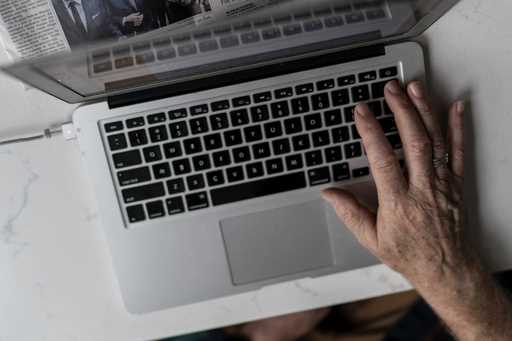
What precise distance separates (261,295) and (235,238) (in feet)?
0.38

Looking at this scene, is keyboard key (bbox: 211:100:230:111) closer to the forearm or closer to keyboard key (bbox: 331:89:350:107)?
keyboard key (bbox: 331:89:350:107)

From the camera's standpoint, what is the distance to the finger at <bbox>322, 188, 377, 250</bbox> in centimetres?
57

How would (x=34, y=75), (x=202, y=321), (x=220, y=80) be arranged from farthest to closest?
(x=202, y=321)
(x=220, y=80)
(x=34, y=75)

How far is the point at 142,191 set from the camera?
564mm

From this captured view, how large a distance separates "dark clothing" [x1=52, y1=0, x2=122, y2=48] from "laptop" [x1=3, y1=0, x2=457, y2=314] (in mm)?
63

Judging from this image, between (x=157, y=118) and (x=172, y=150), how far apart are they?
0.04m

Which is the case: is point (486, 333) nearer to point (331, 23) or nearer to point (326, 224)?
point (326, 224)

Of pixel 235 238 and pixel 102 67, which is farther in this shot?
pixel 235 238

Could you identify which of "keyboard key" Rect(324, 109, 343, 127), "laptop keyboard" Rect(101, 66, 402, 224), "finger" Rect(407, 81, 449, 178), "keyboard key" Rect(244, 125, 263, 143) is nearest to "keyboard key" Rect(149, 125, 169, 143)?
"laptop keyboard" Rect(101, 66, 402, 224)

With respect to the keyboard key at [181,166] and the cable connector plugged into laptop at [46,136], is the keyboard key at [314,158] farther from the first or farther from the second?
the cable connector plugged into laptop at [46,136]

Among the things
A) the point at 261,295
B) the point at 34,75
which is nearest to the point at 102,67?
the point at 34,75

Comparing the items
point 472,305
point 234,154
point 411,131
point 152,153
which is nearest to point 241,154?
point 234,154

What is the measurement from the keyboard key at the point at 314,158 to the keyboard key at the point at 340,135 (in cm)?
3

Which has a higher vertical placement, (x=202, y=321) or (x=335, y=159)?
(x=335, y=159)
